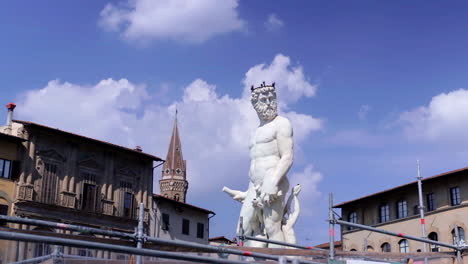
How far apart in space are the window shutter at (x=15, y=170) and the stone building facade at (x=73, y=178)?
2.9 inches

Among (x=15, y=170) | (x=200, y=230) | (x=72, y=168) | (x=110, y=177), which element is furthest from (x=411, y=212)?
(x=15, y=170)

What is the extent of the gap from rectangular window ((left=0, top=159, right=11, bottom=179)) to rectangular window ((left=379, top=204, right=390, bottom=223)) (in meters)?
28.9

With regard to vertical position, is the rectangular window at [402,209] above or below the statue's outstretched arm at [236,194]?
above

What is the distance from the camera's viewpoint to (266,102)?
13820 mm

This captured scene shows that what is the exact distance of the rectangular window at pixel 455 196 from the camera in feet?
142

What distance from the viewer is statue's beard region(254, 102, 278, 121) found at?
13.8 meters

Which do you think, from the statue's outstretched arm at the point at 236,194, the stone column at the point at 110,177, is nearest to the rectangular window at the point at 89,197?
the stone column at the point at 110,177

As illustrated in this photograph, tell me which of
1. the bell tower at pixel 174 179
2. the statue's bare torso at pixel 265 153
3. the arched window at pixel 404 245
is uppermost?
the bell tower at pixel 174 179

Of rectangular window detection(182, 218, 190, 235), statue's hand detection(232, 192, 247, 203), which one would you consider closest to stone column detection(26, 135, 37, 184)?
rectangular window detection(182, 218, 190, 235)

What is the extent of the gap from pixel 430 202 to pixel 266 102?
35.2m

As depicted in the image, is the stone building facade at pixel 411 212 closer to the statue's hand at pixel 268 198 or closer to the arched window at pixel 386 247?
the arched window at pixel 386 247

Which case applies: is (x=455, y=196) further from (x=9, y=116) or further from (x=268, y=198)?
(x=268, y=198)

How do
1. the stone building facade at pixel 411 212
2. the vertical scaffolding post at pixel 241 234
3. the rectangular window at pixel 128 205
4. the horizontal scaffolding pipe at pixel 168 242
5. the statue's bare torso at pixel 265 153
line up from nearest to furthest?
the horizontal scaffolding pipe at pixel 168 242, the vertical scaffolding post at pixel 241 234, the statue's bare torso at pixel 265 153, the stone building facade at pixel 411 212, the rectangular window at pixel 128 205

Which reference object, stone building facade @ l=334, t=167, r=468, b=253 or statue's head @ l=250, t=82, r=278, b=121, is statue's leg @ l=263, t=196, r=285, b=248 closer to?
statue's head @ l=250, t=82, r=278, b=121
